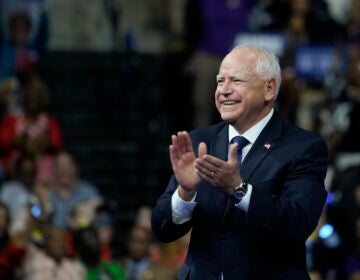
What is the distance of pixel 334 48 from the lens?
42.1 ft

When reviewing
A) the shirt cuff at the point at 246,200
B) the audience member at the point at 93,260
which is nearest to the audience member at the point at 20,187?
the audience member at the point at 93,260

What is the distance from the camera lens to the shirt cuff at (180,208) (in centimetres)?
492

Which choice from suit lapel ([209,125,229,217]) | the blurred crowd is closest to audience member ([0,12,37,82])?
the blurred crowd

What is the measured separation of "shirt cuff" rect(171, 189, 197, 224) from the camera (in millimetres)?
4922

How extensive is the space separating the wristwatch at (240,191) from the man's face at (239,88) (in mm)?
368

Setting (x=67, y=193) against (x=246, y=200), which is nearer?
(x=246, y=200)

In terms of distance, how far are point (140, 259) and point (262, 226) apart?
5392mm

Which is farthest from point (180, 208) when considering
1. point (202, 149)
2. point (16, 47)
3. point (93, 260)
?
point (16, 47)

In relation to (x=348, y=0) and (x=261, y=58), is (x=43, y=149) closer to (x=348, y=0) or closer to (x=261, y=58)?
(x=348, y=0)

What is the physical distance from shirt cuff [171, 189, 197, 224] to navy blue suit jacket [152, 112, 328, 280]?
0.9 inches

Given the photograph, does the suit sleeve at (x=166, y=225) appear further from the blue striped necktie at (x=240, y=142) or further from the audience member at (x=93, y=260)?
the audience member at (x=93, y=260)

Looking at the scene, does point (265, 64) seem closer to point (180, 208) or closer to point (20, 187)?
point (180, 208)

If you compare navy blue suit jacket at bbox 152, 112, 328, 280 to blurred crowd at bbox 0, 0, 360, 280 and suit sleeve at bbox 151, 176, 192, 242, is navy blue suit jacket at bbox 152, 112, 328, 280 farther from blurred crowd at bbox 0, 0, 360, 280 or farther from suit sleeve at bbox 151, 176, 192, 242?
blurred crowd at bbox 0, 0, 360, 280

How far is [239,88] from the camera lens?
489 centimetres
